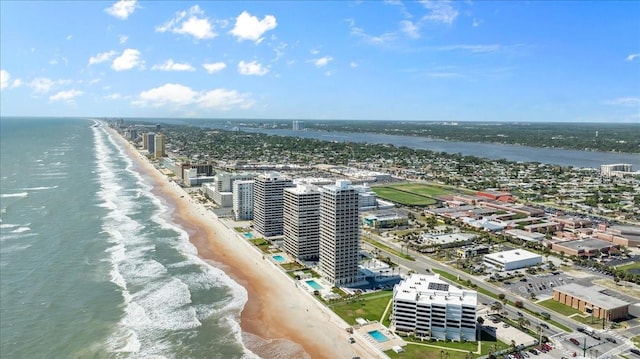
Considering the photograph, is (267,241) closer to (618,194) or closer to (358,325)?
(358,325)

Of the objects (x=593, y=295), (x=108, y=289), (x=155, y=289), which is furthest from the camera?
(x=155, y=289)

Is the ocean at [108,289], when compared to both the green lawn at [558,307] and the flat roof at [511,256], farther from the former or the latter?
the flat roof at [511,256]

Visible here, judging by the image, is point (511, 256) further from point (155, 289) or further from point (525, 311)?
point (155, 289)

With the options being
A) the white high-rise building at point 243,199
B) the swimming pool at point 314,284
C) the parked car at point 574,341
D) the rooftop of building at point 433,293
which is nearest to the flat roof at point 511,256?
the rooftop of building at point 433,293

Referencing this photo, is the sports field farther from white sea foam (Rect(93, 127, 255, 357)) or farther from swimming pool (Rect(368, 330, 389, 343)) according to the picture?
swimming pool (Rect(368, 330, 389, 343))

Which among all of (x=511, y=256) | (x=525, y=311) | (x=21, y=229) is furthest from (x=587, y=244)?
(x=21, y=229)

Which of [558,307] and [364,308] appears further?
[558,307]

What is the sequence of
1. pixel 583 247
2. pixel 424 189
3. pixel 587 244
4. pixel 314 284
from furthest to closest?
pixel 424 189, pixel 587 244, pixel 583 247, pixel 314 284
